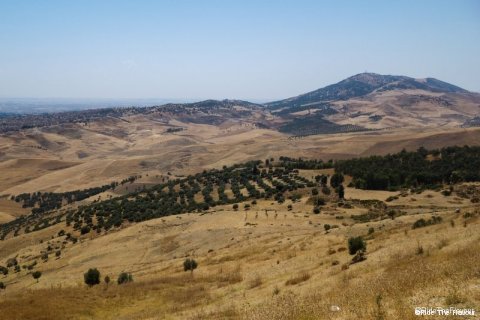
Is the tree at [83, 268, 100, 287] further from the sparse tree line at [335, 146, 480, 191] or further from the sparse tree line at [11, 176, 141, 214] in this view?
the sparse tree line at [11, 176, 141, 214]

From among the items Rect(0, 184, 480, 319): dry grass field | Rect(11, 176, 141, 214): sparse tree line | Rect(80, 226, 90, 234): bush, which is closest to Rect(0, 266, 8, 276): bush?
Rect(0, 184, 480, 319): dry grass field

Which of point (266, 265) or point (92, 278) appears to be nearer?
point (266, 265)

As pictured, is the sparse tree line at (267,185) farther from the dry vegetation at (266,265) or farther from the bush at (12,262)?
the bush at (12,262)

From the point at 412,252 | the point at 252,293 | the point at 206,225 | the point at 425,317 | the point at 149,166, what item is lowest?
the point at 149,166

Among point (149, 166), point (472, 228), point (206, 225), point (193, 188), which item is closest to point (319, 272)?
point (472, 228)

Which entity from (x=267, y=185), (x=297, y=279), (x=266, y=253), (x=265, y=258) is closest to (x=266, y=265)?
(x=265, y=258)

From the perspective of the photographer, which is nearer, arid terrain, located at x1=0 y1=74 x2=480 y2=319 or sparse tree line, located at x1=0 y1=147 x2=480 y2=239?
arid terrain, located at x1=0 y1=74 x2=480 y2=319

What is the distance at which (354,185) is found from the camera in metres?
80.2

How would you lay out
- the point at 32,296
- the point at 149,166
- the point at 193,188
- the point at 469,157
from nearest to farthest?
1. the point at 32,296
2. the point at 469,157
3. the point at 193,188
4. the point at 149,166

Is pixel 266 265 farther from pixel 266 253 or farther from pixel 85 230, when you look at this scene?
pixel 85 230

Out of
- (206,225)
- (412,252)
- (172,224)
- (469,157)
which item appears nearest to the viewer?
(412,252)

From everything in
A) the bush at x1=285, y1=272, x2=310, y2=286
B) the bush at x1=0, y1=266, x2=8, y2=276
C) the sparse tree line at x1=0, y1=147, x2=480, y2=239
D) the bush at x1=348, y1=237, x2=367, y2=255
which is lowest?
the bush at x1=0, y1=266, x2=8, y2=276

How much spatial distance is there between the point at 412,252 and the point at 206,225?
37.6m

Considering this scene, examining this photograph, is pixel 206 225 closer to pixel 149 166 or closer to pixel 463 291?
pixel 463 291
